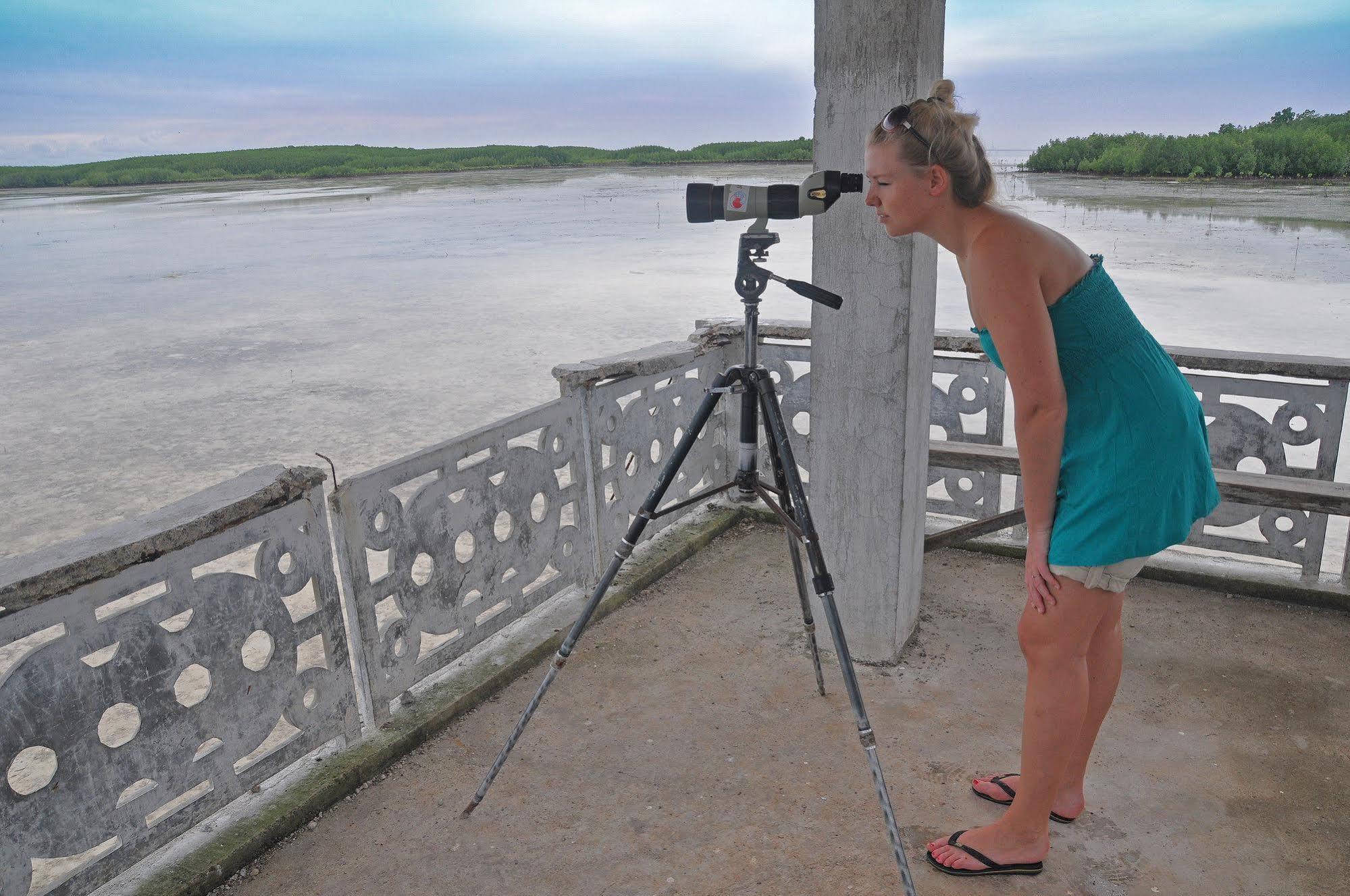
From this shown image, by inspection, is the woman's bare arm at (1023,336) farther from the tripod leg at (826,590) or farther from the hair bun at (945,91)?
the tripod leg at (826,590)

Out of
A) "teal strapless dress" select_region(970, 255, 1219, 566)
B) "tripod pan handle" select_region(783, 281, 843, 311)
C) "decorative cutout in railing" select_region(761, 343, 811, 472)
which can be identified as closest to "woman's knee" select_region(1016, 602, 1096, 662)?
"teal strapless dress" select_region(970, 255, 1219, 566)

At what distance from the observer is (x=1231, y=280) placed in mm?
12203

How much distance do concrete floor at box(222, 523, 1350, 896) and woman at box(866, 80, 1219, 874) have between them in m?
0.60

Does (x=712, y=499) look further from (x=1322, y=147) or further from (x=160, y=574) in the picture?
(x=1322, y=147)

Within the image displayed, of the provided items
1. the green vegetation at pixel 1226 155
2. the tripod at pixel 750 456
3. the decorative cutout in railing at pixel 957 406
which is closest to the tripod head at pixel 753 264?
the tripod at pixel 750 456

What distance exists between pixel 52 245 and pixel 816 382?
24.4m

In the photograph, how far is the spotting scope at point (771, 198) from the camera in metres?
2.46

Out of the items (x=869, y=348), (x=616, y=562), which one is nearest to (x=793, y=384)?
(x=869, y=348)

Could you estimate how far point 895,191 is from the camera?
2.07 meters

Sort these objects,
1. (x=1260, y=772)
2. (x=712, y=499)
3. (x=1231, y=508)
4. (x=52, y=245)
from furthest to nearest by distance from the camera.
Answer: (x=52, y=245) < (x=712, y=499) < (x=1231, y=508) < (x=1260, y=772)

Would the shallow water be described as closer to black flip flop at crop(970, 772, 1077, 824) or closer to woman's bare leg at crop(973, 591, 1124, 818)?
woman's bare leg at crop(973, 591, 1124, 818)

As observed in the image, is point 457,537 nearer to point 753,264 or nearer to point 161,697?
point 161,697

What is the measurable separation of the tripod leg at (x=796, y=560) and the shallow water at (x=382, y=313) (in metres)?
0.81

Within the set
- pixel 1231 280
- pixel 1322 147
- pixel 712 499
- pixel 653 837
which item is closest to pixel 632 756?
pixel 653 837
